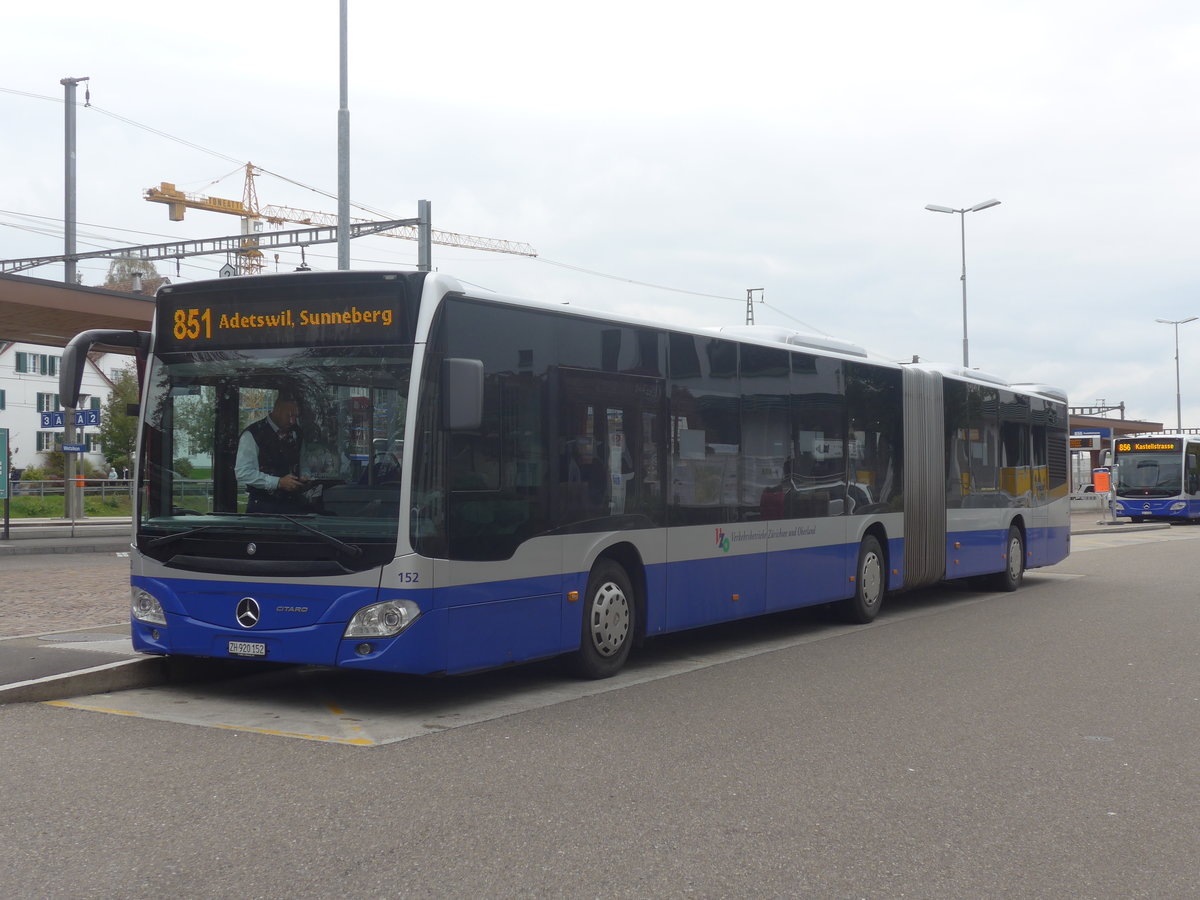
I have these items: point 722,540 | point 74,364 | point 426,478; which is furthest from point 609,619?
point 74,364

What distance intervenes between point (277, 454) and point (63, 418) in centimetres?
2975

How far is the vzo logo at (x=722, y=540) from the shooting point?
11.2 meters

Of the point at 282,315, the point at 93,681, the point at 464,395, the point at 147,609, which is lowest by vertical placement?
the point at 93,681

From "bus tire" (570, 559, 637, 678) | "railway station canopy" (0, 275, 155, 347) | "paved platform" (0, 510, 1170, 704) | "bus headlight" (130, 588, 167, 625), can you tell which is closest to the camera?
"paved platform" (0, 510, 1170, 704)

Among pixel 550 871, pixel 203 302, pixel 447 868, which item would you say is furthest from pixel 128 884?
pixel 203 302

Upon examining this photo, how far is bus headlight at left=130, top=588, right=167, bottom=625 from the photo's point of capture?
8.81 meters

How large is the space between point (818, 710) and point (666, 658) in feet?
9.20

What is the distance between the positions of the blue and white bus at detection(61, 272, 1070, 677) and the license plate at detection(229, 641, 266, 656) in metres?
0.02

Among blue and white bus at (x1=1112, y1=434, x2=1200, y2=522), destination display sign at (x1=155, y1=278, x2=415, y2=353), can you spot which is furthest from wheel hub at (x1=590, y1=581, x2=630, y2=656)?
blue and white bus at (x1=1112, y1=434, x2=1200, y2=522)

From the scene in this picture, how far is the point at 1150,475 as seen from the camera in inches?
1844

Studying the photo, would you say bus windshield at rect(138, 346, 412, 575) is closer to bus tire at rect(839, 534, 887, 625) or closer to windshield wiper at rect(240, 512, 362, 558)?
windshield wiper at rect(240, 512, 362, 558)

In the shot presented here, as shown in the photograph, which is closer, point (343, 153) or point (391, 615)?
point (391, 615)

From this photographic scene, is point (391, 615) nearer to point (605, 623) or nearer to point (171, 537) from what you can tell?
point (171, 537)

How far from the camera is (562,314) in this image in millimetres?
9367
